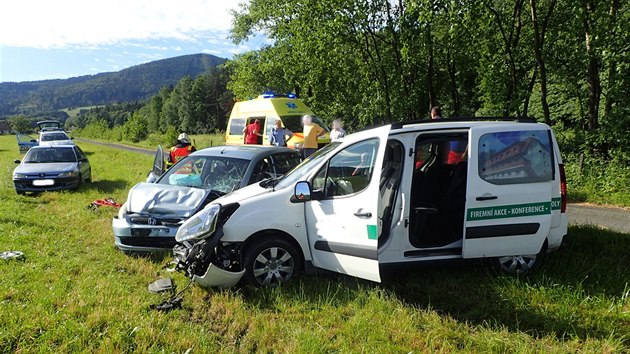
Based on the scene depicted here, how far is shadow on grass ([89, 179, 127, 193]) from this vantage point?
38.4 ft

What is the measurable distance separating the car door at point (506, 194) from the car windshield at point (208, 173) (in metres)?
3.24

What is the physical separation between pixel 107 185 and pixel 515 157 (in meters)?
11.7

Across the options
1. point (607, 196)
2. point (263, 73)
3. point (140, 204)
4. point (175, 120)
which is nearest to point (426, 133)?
point (140, 204)

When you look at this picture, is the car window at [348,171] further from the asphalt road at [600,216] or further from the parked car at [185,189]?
→ the asphalt road at [600,216]

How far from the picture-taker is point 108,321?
3.76 metres

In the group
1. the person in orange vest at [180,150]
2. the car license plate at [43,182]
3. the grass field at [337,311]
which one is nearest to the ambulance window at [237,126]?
the person in orange vest at [180,150]

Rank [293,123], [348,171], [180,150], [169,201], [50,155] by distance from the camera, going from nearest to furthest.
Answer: [348,171], [169,201], [180,150], [50,155], [293,123]

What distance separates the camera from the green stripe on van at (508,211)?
4156 millimetres

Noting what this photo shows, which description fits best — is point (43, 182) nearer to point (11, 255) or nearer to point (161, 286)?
point (11, 255)

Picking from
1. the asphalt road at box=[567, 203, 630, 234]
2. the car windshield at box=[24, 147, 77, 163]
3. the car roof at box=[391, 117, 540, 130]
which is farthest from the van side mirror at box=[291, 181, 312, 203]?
the car windshield at box=[24, 147, 77, 163]

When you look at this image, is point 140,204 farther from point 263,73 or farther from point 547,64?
point 263,73

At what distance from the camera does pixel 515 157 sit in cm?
431

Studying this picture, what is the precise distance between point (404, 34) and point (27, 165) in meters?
12.8

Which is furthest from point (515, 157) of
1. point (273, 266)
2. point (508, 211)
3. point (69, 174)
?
point (69, 174)
